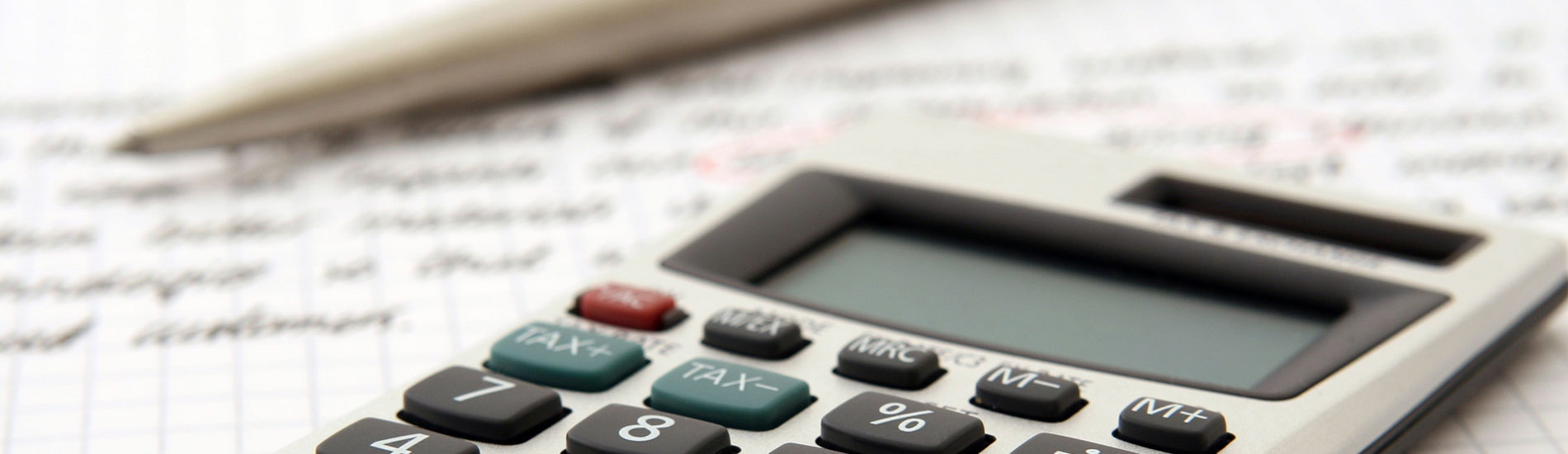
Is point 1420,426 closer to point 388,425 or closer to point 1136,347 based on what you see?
point 1136,347

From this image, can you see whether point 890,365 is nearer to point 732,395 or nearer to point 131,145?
point 732,395

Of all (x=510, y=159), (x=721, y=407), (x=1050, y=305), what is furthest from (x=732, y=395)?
(x=510, y=159)

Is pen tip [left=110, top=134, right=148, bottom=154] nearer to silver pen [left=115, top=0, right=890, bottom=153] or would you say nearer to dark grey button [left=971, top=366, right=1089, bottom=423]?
silver pen [left=115, top=0, right=890, bottom=153]

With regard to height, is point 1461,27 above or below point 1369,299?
above

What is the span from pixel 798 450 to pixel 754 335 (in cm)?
6

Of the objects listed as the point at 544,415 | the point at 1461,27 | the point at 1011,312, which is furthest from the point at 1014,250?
the point at 1461,27

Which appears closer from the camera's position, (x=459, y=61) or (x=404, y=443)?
(x=404, y=443)

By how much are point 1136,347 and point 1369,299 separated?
0.21 ft

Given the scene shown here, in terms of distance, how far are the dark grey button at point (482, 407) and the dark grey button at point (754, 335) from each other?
5cm

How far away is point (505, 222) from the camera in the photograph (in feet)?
1.99

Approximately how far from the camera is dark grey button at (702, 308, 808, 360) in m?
0.40

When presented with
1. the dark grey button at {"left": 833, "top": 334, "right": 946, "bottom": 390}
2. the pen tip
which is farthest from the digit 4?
the pen tip

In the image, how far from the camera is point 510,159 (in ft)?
2.23

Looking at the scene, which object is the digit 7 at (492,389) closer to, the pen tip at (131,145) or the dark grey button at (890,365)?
the dark grey button at (890,365)
